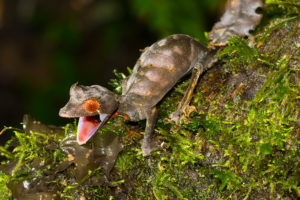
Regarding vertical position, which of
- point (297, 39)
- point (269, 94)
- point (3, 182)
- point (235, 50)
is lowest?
point (3, 182)

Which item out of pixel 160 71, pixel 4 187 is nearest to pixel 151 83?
pixel 160 71

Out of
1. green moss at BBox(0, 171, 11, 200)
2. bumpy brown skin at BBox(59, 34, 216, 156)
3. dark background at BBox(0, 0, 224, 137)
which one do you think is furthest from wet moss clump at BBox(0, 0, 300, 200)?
dark background at BBox(0, 0, 224, 137)

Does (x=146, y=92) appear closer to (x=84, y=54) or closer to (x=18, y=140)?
(x=18, y=140)

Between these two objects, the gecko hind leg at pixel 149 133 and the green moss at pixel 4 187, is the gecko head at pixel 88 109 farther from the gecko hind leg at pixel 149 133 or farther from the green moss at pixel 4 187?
the green moss at pixel 4 187

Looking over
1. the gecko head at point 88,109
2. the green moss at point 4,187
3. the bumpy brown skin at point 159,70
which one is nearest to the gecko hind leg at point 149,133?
the bumpy brown skin at point 159,70

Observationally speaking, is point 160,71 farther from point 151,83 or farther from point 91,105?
point 91,105

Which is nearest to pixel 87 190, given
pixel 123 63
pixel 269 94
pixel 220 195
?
pixel 220 195
